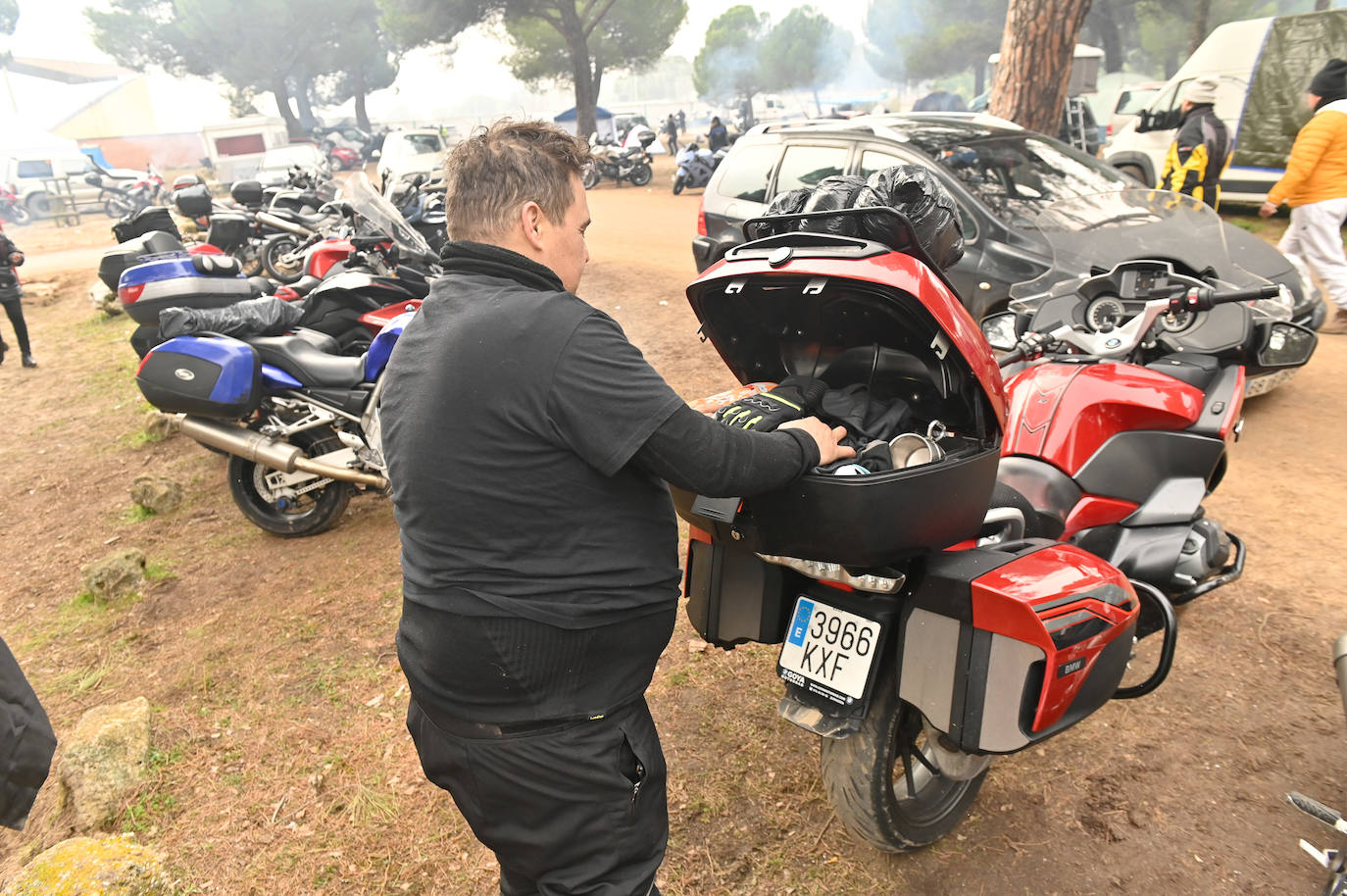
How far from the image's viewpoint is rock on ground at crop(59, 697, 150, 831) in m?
2.70

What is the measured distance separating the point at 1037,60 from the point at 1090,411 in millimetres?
7118

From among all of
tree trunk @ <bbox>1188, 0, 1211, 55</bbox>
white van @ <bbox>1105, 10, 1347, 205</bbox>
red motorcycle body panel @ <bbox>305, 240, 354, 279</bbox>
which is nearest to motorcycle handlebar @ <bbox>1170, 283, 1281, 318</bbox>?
red motorcycle body panel @ <bbox>305, 240, 354, 279</bbox>

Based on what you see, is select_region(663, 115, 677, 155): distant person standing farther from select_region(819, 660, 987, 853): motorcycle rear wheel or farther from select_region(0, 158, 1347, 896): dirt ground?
Answer: select_region(819, 660, 987, 853): motorcycle rear wheel

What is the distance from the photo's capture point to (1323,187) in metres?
6.02

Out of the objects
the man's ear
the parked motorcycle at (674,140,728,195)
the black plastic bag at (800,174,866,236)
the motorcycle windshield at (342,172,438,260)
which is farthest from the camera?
the parked motorcycle at (674,140,728,195)

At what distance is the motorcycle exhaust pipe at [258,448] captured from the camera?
162 inches

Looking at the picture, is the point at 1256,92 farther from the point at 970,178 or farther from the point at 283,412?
the point at 283,412

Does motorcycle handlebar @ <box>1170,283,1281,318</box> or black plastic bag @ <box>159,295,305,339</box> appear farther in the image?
black plastic bag @ <box>159,295,305,339</box>

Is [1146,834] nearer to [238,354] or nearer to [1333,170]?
[238,354]

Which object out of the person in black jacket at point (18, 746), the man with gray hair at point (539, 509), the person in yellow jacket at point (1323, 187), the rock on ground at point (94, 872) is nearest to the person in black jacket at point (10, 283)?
the rock on ground at point (94, 872)

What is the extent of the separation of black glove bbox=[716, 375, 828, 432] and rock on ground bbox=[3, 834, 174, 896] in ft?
6.13

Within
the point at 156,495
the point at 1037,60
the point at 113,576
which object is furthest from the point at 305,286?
the point at 1037,60

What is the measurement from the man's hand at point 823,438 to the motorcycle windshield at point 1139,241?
1.93m

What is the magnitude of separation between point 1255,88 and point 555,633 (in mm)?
12793
